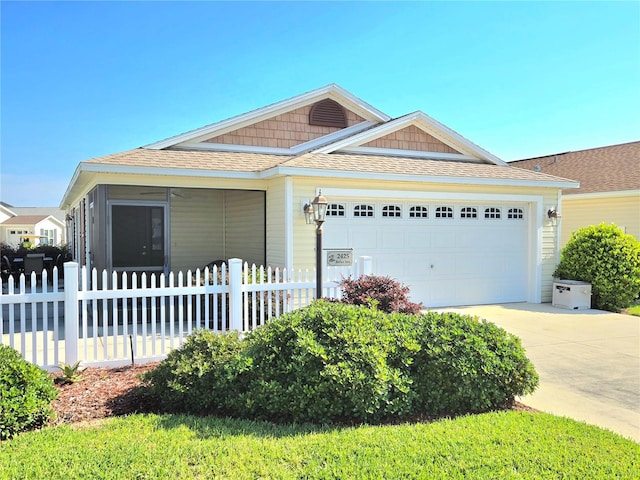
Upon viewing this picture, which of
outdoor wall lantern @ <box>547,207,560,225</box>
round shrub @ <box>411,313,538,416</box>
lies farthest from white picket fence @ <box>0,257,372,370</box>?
outdoor wall lantern @ <box>547,207,560,225</box>

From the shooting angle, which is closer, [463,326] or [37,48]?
[463,326]

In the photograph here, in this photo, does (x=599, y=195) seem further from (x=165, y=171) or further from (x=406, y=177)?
(x=165, y=171)

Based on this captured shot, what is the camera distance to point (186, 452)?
3.61 metres

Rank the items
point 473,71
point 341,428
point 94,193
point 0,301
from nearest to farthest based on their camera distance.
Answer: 1. point 341,428
2. point 0,301
3. point 94,193
4. point 473,71

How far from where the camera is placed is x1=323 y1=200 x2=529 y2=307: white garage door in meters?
11.0

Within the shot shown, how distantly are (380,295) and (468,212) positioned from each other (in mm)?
6320

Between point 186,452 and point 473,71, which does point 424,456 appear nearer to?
point 186,452

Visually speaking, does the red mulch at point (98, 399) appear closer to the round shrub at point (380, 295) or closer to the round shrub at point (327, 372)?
Result: the round shrub at point (327, 372)

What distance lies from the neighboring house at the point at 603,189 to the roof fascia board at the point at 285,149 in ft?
22.5

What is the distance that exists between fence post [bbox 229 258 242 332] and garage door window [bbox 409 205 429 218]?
5550 mm

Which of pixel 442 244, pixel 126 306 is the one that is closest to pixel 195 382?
pixel 126 306

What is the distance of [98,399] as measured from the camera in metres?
4.88

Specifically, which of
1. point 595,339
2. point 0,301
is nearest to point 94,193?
point 0,301

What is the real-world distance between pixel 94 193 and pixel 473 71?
9.48 m
